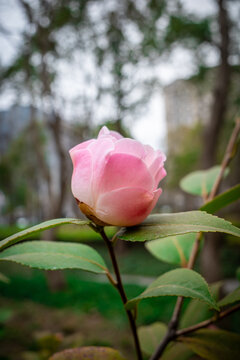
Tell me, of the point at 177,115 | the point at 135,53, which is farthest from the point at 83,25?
the point at 177,115

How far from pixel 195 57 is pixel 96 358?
5.63 meters

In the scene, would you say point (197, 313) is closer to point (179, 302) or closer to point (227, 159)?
point (179, 302)

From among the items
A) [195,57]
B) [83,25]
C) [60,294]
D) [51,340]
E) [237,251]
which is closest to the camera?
[51,340]

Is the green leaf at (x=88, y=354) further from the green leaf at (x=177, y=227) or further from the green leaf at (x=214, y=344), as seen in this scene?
the green leaf at (x=177, y=227)

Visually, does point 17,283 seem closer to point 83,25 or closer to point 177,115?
point 83,25

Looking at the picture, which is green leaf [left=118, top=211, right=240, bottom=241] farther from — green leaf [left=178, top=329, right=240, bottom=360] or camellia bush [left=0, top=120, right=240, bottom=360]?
green leaf [left=178, top=329, right=240, bottom=360]

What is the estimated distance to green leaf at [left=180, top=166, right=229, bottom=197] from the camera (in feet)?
2.06

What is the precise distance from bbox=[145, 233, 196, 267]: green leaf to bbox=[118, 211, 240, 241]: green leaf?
0.25 m

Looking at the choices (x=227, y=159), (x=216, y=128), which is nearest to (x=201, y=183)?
(x=227, y=159)

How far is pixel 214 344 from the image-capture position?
1.53 feet

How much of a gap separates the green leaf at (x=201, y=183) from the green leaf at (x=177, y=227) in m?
0.28

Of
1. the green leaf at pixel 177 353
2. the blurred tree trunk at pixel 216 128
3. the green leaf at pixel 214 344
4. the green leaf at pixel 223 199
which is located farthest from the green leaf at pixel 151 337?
the blurred tree trunk at pixel 216 128

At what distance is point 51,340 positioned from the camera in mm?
1057

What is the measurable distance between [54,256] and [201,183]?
0.38 metres
